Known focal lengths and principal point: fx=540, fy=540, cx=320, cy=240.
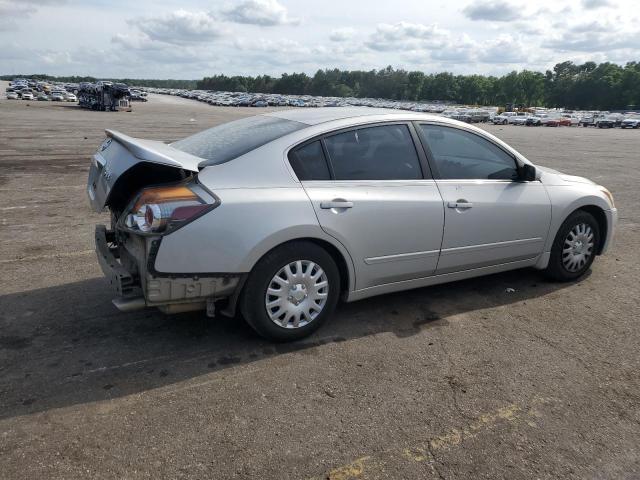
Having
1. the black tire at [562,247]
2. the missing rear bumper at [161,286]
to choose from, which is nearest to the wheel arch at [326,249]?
the missing rear bumper at [161,286]

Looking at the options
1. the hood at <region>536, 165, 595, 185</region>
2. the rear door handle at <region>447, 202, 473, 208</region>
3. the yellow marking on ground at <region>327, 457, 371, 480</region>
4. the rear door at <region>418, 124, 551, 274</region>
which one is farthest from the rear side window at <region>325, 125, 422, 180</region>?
the yellow marking on ground at <region>327, 457, 371, 480</region>

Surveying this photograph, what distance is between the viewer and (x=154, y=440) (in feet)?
9.07

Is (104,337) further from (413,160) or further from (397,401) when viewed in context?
(413,160)

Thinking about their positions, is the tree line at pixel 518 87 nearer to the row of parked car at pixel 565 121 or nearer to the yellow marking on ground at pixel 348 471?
the row of parked car at pixel 565 121

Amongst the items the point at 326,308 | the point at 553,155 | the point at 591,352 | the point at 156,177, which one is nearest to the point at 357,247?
the point at 326,308

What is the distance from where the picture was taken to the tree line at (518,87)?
416 ft

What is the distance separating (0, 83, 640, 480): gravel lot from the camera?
8.79ft

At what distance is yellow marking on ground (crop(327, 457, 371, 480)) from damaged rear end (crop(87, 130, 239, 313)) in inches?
54.5

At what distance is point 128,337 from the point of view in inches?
152

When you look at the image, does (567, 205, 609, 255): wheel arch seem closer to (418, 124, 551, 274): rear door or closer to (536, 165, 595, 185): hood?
(536, 165, 595, 185): hood

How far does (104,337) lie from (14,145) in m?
15.8

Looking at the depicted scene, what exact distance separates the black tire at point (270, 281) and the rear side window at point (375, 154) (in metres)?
0.60

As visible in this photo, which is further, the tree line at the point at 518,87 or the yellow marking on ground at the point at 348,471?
the tree line at the point at 518,87

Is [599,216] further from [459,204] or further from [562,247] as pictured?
[459,204]
